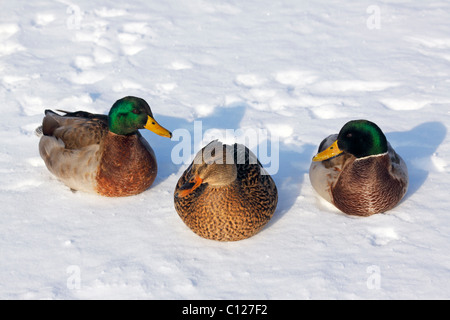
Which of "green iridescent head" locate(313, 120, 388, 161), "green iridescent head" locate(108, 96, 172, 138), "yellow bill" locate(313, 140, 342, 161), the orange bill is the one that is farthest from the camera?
"green iridescent head" locate(108, 96, 172, 138)

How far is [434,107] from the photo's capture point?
535 centimetres

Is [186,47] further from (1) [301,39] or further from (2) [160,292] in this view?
(2) [160,292]

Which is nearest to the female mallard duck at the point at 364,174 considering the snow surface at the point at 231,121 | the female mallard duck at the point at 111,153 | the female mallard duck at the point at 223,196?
the snow surface at the point at 231,121

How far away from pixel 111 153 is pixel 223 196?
975 mm

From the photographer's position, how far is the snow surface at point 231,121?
11.5ft

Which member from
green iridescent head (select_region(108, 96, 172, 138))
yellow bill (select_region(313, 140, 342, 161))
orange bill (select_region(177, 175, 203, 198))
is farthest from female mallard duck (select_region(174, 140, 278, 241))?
green iridescent head (select_region(108, 96, 172, 138))

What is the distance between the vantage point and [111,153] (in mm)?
4184

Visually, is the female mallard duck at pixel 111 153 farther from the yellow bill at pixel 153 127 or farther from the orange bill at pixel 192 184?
the orange bill at pixel 192 184

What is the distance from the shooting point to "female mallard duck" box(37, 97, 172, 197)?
417 centimetres

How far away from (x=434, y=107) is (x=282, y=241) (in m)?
2.33

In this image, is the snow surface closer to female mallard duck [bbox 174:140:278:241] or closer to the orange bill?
female mallard duck [bbox 174:140:278:241]

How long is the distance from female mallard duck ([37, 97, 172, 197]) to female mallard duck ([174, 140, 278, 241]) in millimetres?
500

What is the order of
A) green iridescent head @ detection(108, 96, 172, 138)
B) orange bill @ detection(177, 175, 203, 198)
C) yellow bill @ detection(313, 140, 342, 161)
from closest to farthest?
orange bill @ detection(177, 175, 203, 198), yellow bill @ detection(313, 140, 342, 161), green iridescent head @ detection(108, 96, 172, 138)
